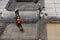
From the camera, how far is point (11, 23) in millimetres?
9844

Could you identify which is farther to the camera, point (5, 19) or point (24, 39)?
point (5, 19)

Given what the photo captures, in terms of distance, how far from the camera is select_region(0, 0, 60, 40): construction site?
8.73 metres

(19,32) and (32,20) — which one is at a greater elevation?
(32,20)

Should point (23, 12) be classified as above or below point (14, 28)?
above

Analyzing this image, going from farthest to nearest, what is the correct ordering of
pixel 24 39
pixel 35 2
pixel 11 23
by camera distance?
pixel 35 2 < pixel 11 23 < pixel 24 39

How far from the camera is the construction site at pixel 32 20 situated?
8727 mm

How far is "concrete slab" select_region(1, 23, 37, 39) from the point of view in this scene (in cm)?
865

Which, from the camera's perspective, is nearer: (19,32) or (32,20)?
(19,32)

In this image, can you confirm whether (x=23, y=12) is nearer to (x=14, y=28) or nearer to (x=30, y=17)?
(x=30, y=17)

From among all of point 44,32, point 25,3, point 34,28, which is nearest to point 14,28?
point 34,28

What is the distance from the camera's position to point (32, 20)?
9906mm

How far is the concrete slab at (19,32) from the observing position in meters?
8.65

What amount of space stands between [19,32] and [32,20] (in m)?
1.35

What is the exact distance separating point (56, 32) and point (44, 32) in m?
0.66
